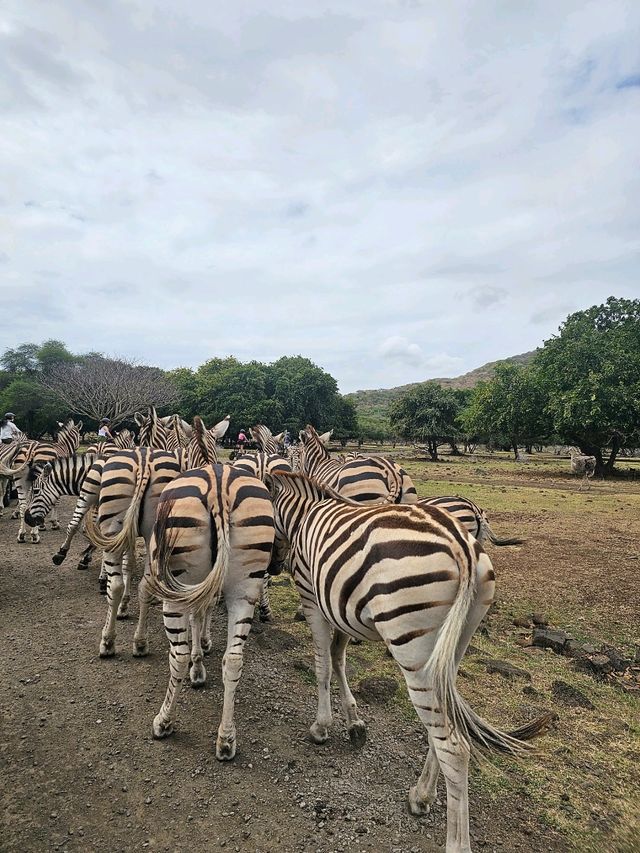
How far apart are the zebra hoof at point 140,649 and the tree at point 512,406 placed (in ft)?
92.5

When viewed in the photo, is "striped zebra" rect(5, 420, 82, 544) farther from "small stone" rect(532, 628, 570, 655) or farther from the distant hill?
the distant hill

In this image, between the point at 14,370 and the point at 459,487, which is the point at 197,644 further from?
the point at 14,370

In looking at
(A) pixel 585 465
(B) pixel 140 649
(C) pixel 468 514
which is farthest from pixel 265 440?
(A) pixel 585 465

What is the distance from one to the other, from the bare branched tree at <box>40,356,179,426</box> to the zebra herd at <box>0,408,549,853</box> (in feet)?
116

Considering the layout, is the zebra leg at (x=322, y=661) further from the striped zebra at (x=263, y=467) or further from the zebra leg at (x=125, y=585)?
the zebra leg at (x=125, y=585)

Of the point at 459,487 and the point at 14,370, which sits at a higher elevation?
the point at 14,370

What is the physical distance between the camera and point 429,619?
2838 mm

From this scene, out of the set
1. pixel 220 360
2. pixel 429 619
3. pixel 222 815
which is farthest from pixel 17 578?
pixel 220 360

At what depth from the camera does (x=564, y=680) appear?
5.24 meters

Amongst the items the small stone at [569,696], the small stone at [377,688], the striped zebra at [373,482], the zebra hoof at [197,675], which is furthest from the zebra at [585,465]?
the zebra hoof at [197,675]

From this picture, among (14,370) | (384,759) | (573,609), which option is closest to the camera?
(384,759)

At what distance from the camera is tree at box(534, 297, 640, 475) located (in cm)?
2438

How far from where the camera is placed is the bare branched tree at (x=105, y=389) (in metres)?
38.4

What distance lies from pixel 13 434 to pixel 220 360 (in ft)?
151
